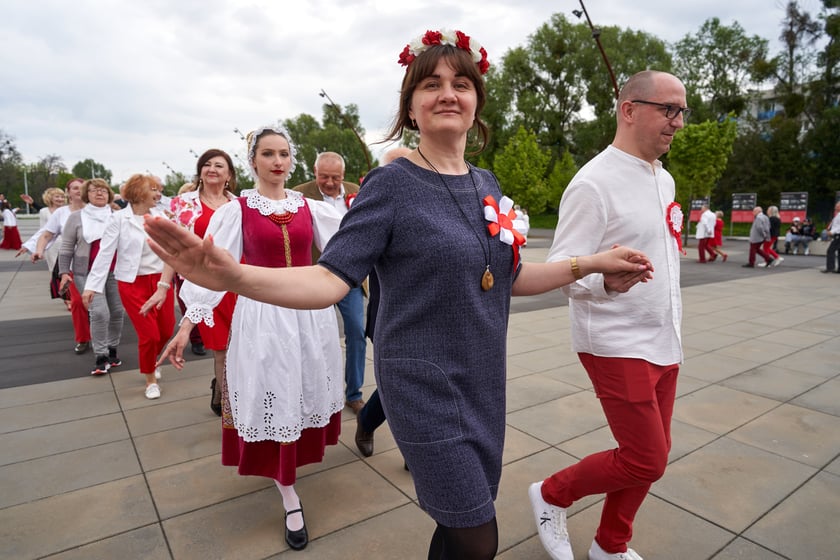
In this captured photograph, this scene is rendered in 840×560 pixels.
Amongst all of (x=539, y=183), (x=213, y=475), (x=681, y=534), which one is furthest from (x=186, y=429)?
(x=539, y=183)

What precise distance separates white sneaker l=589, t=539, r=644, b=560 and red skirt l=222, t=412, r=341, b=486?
152cm

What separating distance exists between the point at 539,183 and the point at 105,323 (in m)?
27.9

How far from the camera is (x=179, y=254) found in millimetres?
1153

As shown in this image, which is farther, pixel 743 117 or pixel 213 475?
pixel 743 117

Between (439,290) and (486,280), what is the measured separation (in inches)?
6.9

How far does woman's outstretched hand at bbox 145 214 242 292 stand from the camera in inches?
43.2

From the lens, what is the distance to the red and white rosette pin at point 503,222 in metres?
1.70

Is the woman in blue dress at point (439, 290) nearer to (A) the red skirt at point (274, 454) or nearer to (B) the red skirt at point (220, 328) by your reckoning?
(A) the red skirt at point (274, 454)

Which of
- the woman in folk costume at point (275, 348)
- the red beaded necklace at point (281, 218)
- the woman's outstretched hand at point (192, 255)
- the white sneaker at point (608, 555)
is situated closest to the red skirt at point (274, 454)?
the woman in folk costume at point (275, 348)

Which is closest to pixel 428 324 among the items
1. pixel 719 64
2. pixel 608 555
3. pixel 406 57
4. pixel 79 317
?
pixel 406 57

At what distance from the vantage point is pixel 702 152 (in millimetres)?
22859

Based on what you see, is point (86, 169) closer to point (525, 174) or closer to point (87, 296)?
point (525, 174)

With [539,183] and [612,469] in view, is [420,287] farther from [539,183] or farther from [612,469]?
[539,183]

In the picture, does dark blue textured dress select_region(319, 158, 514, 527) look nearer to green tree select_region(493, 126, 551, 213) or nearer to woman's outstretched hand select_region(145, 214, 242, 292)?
woman's outstretched hand select_region(145, 214, 242, 292)
